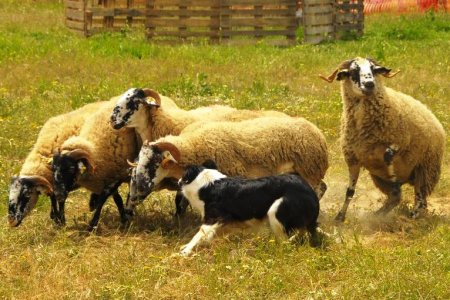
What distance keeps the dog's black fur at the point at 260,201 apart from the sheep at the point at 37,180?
1.75 metres

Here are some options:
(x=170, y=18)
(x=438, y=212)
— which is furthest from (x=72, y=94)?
(x=170, y=18)

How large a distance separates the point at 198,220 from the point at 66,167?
147cm

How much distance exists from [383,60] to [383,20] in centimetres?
952

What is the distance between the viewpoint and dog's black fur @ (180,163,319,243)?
7.27 meters

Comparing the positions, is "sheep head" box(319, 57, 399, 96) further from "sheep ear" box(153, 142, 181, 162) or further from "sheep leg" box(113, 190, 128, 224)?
"sheep leg" box(113, 190, 128, 224)

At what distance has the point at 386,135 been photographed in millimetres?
8562

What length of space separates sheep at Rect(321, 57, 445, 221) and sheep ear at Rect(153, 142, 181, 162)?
199 cm

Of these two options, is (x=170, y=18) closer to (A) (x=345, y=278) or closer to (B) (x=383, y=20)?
(B) (x=383, y=20)

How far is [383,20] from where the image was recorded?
26.6 meters

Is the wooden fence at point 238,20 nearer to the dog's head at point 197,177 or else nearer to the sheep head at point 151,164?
the sheep head at point 151,164

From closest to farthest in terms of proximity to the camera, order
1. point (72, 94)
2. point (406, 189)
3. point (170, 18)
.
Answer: point (406, 189) < point (72, 94) < point (170, 18)

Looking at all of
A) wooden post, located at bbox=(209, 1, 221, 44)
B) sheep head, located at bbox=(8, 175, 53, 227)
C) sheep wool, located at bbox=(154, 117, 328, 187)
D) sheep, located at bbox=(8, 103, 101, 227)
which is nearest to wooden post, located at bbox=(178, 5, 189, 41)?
wooden post, located at bbox=(209, 1, 221, 44)

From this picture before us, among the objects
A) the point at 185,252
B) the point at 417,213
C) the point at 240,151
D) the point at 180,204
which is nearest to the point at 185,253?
the point at 185,252

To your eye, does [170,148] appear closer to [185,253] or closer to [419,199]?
[185,253]
